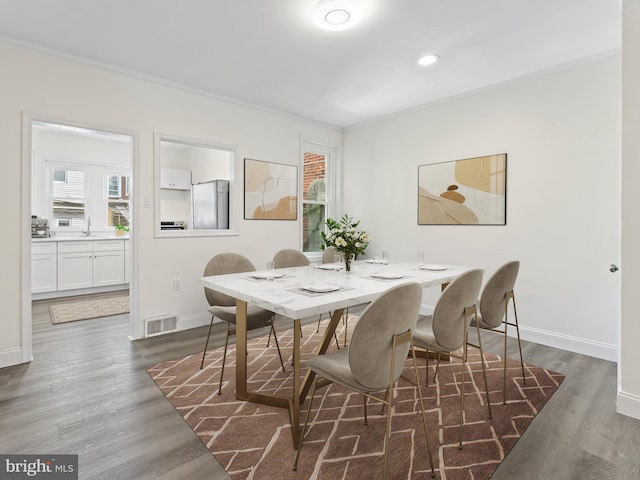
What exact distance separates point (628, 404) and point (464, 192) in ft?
7.86

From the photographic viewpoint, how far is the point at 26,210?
2898mm

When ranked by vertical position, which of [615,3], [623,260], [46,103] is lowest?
[623,260]

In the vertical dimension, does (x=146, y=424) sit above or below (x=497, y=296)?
below

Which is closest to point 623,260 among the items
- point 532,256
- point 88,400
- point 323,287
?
point 532,256

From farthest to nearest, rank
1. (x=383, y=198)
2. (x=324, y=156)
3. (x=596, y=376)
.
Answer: (x=324, y=156)
(x=383, y=198)
(x=596, y=376)

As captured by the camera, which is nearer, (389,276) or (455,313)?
(455,313)

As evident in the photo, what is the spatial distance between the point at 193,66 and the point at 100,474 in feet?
10.5

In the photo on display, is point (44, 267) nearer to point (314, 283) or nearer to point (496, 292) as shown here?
point (314, 283)

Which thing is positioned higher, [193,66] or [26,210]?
[193,66]

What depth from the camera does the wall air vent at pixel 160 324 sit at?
3.55 meters

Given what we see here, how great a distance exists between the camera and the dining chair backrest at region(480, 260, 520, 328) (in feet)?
7.38

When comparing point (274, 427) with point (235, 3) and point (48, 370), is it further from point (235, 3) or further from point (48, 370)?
point (235, 3)

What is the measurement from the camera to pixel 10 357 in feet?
9.28

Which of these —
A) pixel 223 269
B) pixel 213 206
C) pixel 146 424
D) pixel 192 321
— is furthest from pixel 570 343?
pixel 213 206
